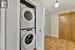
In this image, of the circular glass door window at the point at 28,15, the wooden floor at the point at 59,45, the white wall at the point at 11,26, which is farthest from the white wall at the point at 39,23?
the white wall at the point at 11,26

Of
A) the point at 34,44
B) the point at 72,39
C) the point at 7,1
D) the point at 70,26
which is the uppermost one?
the point at 7,1

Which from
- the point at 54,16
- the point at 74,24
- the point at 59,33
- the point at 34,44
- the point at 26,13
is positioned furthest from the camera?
the point at 54,16

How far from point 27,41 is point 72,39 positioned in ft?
12.8

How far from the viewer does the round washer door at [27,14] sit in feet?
7.54

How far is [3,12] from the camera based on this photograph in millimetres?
744

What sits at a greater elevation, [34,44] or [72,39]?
[34,44]

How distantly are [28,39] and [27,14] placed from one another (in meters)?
0.62

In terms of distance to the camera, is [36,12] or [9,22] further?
[36,12]

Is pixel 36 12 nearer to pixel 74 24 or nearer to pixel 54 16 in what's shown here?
pixel 74 24

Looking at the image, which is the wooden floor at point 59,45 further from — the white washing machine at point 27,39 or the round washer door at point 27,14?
the round washer door at point 27,14

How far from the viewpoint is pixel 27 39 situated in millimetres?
2465

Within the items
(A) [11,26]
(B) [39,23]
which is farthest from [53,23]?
(A) [11,26]

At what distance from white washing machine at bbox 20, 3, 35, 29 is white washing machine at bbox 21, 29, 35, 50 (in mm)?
151

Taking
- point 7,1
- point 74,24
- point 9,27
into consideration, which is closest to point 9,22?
point 9,27
